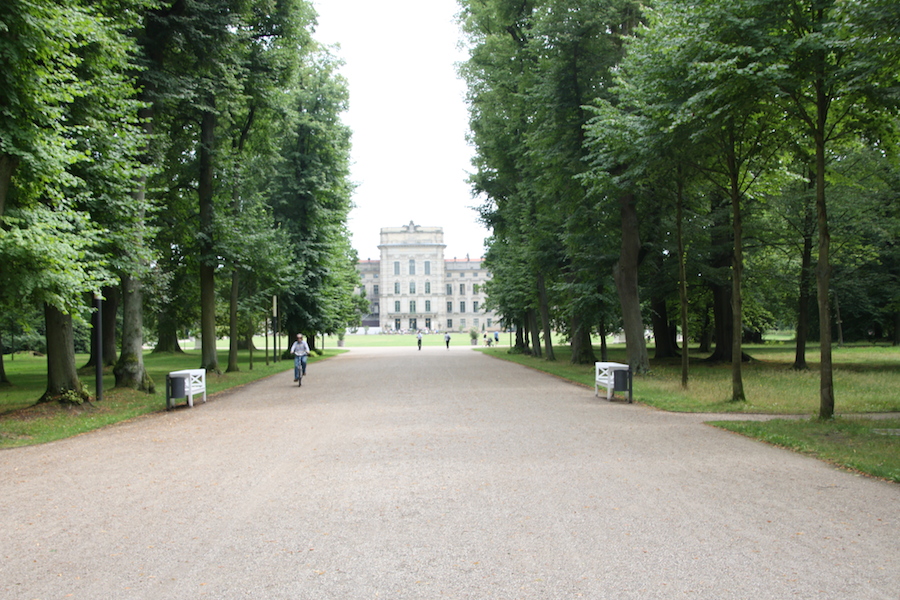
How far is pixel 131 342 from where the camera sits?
1562 centimetres

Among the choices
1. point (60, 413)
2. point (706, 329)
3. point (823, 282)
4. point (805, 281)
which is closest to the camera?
point (823, 282)

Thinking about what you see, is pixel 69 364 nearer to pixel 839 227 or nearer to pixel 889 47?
pixel 889 47

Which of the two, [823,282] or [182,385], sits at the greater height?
[823,282]

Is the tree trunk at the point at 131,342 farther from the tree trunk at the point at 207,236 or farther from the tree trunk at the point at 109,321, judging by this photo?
the tree trunk at the point at 109,321

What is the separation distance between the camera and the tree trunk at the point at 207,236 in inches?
771

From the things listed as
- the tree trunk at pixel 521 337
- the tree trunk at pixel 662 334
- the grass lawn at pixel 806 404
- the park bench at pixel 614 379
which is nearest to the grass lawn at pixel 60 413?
the park bench at pixel 614 379

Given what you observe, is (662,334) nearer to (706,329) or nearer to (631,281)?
(706,329)

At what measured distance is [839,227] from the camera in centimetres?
2084

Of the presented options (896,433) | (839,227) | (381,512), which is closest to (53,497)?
(381,512)

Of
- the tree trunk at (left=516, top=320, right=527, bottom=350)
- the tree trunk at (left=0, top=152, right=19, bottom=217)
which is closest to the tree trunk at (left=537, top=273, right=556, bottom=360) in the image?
the tree trunk at (left=516, top=320, right=527, bottom=350)

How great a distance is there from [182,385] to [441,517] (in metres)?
9.32

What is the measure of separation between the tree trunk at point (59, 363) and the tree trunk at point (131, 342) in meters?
2.37

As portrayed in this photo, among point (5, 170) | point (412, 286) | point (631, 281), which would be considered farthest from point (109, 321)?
point (412, 286)

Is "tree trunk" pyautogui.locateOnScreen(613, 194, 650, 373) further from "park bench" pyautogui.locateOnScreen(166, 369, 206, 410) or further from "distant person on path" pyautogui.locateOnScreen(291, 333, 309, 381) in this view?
"park bench" pyautogui.locateOnScreen(166, 369, 206, 410)
